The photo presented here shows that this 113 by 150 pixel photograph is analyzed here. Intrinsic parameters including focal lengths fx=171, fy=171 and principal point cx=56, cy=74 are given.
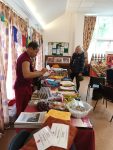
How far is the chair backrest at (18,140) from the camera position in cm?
108

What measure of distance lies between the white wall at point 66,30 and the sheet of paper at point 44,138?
22.2 feet

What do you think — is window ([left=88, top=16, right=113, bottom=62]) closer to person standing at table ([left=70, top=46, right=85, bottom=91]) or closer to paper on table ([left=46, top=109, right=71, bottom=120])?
person standing at table ([left=70, top=46, right=85, bottom=91])

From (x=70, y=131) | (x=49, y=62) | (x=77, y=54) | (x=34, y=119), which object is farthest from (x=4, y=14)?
(x=49, y=62)

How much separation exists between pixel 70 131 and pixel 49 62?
5764 mm

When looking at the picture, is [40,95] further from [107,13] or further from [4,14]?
[107,13]

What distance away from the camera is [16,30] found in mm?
3340

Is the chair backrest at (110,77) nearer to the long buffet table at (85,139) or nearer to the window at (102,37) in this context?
the long buffet table at (85,139)

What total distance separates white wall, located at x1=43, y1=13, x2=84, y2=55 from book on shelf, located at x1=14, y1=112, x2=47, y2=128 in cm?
646

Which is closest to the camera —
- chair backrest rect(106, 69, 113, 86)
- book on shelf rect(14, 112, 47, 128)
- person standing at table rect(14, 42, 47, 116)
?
book on shelf rect(14, 112, 47, 128)

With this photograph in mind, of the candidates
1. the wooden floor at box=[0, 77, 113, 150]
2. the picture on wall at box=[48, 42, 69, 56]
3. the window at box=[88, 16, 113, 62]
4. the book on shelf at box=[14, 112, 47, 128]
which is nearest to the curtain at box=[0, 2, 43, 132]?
the wooden floor at box=[0, 77, 113, 150]

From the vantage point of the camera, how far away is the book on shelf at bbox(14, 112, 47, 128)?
137cm

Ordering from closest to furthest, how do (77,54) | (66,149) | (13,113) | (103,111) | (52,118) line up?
1. (66,149)
2. (52,118)
3. (13,113)
4. (103,111)
5. (77,54)

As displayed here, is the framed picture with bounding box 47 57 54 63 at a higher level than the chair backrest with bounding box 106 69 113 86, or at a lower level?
higher

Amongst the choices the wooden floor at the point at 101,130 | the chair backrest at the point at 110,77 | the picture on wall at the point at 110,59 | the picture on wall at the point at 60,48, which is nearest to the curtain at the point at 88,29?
the picture on wall at the point at 60,48
